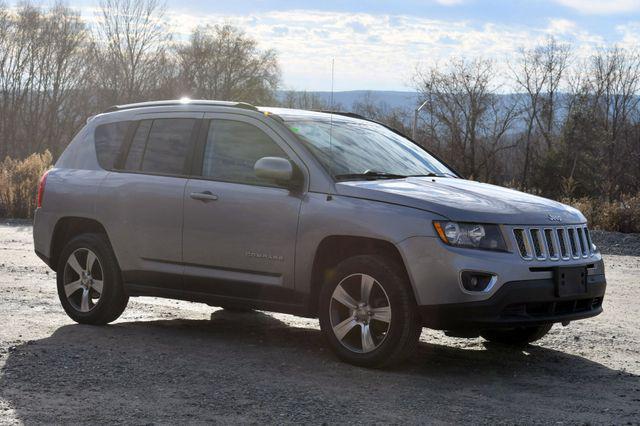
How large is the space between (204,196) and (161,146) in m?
0.86

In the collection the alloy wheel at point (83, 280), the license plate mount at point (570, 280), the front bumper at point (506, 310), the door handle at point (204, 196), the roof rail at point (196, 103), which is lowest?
the alloy wheel at point (83, 280)

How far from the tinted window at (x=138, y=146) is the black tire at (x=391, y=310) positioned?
2.33 meters

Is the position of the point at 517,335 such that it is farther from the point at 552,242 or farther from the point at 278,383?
the point at 278,383

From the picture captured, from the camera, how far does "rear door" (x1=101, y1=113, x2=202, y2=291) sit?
753 cm

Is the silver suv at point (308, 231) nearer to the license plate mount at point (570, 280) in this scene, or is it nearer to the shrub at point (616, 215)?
the license plate mount at point (570, 280)

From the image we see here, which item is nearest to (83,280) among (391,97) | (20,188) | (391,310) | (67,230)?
(67,230)

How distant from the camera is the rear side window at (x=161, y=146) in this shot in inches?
302

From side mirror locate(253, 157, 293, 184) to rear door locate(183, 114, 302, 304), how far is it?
0.52 ft

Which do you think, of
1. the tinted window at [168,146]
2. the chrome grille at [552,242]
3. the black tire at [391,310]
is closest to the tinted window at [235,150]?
the tinted window at [168,146]

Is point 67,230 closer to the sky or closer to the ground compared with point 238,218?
closer to the ground

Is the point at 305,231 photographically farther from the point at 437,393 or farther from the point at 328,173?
the point at 437,393

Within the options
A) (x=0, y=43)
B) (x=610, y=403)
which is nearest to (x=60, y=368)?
(x=610, y=403)

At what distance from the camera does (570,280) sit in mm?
6355

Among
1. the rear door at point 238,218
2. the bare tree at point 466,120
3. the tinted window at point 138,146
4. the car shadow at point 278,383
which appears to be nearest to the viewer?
the car shadow at point 278,383
